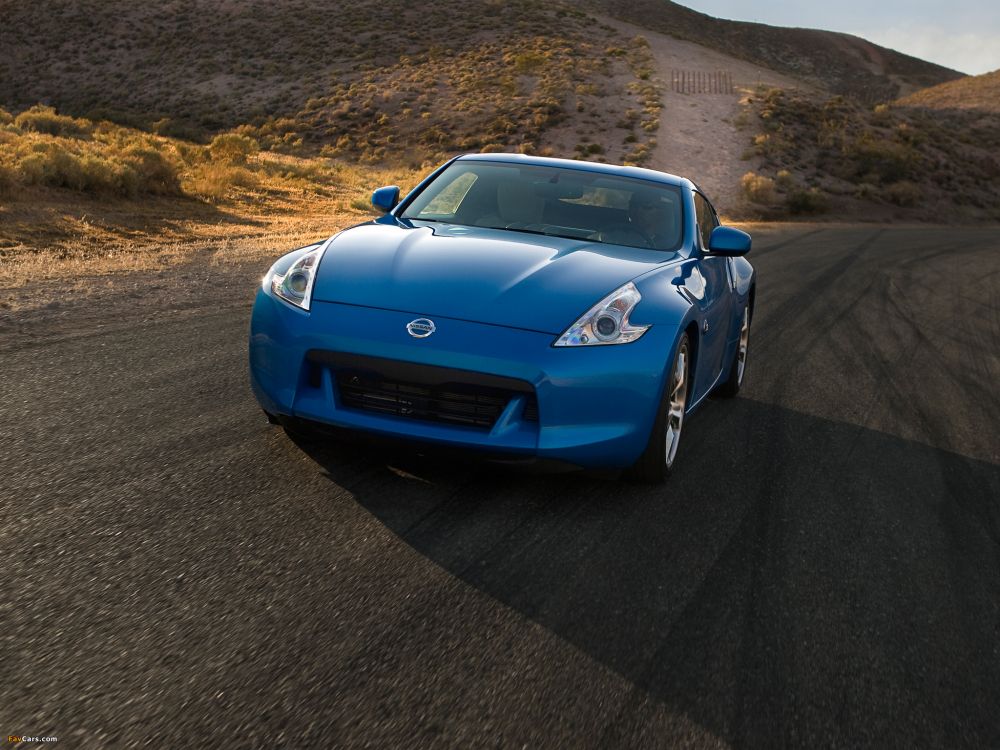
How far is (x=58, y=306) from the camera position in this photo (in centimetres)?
830

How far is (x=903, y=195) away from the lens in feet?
131

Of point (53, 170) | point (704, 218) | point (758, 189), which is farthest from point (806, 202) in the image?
point (704, 218)

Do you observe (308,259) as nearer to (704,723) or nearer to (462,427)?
(462,427)

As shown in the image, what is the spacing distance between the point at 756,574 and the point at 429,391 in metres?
1.42

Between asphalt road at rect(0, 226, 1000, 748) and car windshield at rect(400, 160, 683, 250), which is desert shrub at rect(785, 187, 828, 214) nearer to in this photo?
asphalt road at rect(0, 226, 1000, 748)

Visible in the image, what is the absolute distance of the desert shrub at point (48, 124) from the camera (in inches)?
1201

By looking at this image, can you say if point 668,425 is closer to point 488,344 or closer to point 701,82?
point 488,344

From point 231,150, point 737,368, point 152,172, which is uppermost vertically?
point 737,368

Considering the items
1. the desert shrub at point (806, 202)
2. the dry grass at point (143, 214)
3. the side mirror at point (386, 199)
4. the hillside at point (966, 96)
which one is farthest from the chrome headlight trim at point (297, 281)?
the hillside at point (966, 96)

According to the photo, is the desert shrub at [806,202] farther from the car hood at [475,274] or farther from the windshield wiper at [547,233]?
the car hood at [475,274]

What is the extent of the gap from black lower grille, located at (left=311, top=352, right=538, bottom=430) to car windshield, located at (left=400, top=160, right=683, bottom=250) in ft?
5.36

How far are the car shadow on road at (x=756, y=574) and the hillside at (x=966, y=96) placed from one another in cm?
7037

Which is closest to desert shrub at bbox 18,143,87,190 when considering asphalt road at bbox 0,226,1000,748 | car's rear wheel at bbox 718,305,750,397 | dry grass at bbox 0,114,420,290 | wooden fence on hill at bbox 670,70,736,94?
dry grass at bbox 0,114,420,290

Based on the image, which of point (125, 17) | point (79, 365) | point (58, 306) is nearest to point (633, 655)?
point (79, 365)
